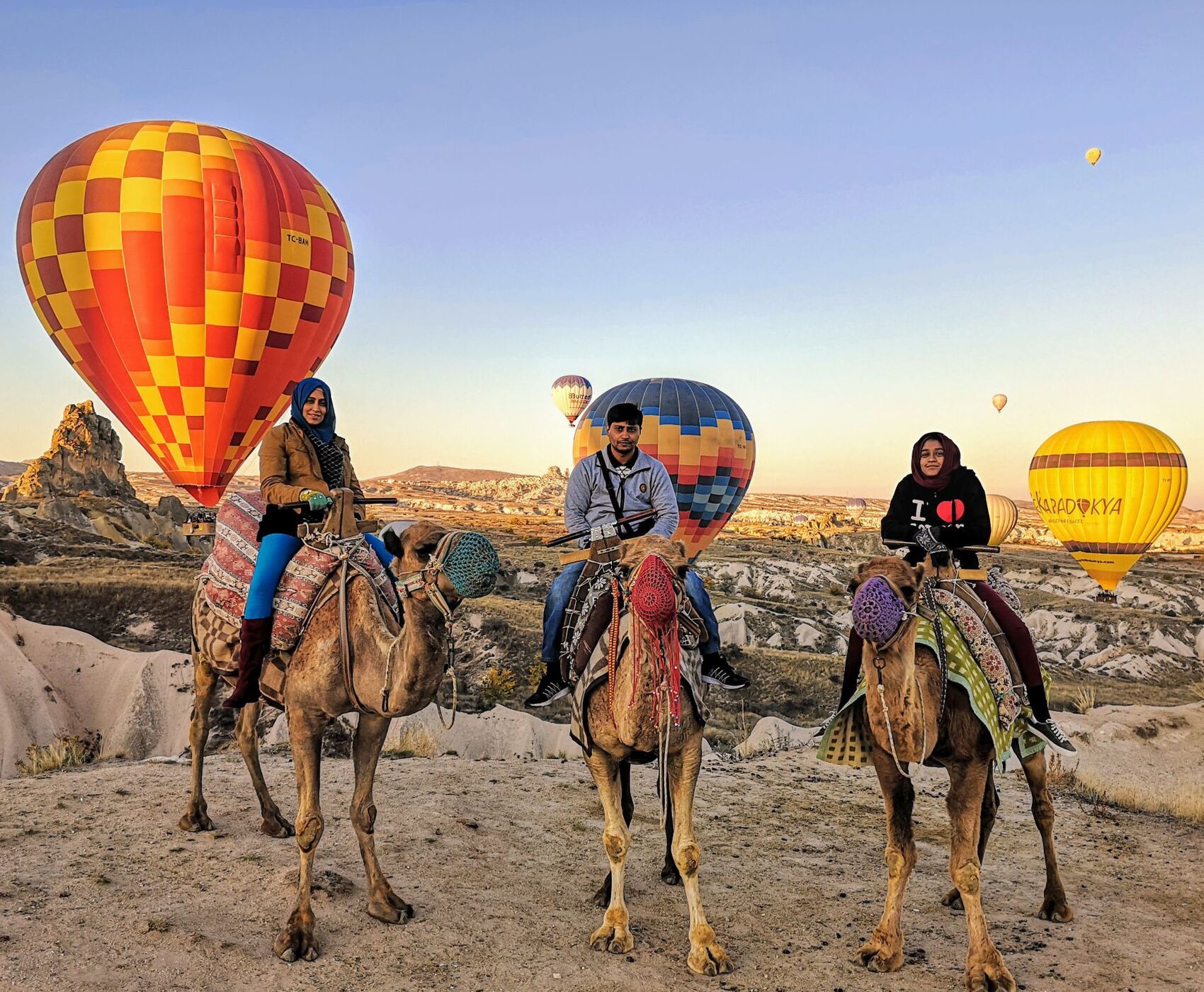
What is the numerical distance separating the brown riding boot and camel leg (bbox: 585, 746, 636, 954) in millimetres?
2836

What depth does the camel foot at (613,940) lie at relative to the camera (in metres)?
6.45

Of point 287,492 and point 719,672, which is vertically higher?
point 287,492

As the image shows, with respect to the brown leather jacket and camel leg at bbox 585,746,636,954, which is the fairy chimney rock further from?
camel leg at bbox 585,746,636,954

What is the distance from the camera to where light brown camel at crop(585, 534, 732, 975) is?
5.68m

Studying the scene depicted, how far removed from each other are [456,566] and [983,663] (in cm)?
400

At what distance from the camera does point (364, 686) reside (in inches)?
244

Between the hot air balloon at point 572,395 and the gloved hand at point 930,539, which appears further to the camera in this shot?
the hot air balloon at point 572,395

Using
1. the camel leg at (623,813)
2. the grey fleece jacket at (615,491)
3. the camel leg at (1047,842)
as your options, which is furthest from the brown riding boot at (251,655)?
the camel leg at (1047,842)

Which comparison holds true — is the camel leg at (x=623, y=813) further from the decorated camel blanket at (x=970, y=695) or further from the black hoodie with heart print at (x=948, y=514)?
the black hoodie with heart print at (x=948, y=514)

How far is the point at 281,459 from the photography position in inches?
280

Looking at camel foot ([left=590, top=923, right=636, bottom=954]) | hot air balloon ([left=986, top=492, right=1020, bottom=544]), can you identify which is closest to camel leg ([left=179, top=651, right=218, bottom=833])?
camel foot ([left=590, top=923, right=636, bottom=954])

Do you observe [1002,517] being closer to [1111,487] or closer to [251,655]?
[1111,487]

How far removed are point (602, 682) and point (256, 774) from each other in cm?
484

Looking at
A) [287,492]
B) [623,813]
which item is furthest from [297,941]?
[287,492]
